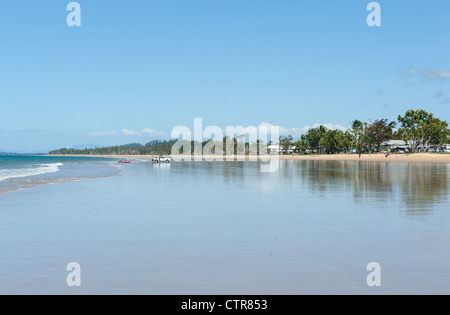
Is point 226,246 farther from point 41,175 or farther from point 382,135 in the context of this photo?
point 382,135

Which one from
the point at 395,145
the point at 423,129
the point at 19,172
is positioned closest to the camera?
the point at 19,172

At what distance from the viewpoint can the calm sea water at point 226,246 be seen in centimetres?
782

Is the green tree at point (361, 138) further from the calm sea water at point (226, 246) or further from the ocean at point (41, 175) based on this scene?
the calm sea water at point (226, 246)

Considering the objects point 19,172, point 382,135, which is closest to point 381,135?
point 382,135

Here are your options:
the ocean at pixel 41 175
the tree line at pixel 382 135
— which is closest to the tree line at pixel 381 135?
the tree line at pixel 382 135

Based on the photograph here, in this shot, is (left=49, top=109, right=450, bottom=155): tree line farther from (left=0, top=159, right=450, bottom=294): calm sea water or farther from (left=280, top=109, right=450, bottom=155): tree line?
(left=0, top=159, right=450, bottom=294): calm sea water

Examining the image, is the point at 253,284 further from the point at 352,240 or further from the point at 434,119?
the point at 434,119

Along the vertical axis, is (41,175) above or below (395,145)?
below

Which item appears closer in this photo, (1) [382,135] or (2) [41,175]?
(2) [41,175]

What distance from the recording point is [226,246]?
10.8 m

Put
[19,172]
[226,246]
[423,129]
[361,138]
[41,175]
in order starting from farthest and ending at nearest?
[361,138] < [423,129] < [19,172] < [41,175] < [226,246]

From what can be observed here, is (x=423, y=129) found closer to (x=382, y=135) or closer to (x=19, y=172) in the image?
(x=382, y=135)

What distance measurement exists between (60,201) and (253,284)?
16.1 metres
